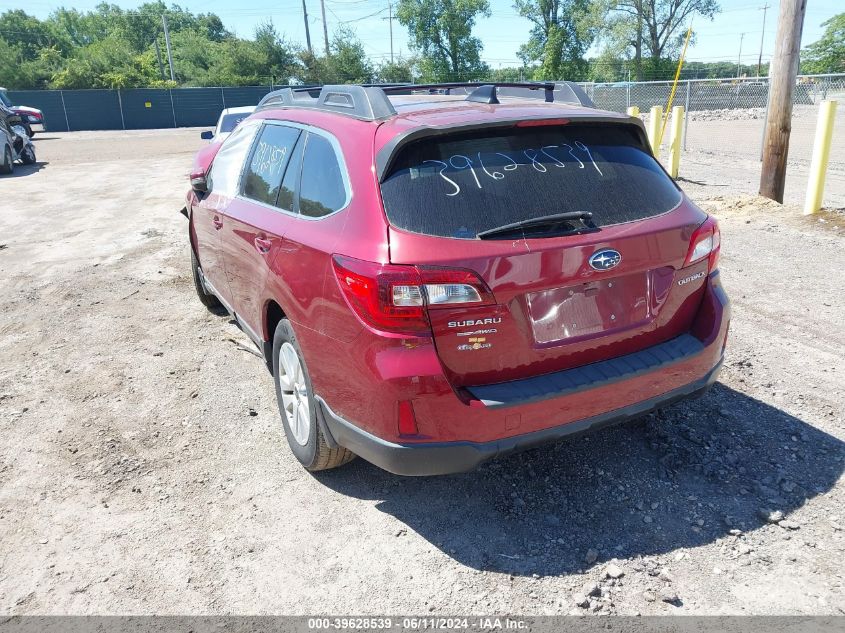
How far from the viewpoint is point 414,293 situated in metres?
2.57

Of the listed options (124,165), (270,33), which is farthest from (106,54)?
(124,165)

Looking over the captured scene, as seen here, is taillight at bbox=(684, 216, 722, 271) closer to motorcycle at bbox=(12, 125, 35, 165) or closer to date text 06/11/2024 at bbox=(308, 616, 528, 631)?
date text 06/11/2024 at bbox=(308, 616, 528, 631)

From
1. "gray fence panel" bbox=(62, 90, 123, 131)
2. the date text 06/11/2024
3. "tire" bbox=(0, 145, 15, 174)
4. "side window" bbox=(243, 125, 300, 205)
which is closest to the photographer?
the date text 06/11/2024

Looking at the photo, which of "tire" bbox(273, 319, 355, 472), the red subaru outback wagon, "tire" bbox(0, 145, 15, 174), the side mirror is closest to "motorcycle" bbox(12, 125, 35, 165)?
"tire" bbox(0, 145, 15, 174)

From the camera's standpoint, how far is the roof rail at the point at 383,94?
3230 mm

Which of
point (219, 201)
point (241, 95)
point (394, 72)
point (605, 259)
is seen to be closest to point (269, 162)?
point (219, 201)

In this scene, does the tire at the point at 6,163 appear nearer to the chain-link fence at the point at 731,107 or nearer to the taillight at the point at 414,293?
the chain-link fence at the point at 731,107

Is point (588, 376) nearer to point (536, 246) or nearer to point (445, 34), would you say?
point (536, 246)

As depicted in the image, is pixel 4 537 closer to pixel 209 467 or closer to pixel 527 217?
pixel 209 467

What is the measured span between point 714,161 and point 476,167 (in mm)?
15402

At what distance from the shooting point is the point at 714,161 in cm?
1622

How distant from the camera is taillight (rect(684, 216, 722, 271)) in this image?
122 inches

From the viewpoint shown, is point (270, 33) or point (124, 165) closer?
point (124, 165)

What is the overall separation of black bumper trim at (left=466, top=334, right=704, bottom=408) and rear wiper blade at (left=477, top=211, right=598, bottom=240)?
2.01 ft
